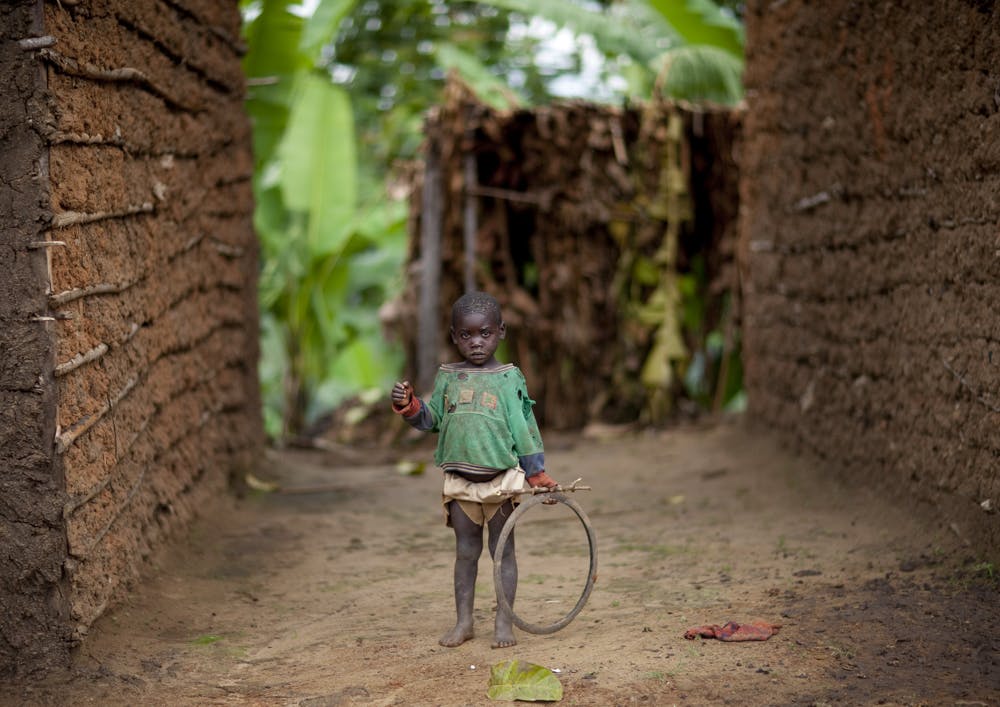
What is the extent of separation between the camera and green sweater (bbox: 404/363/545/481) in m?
3.25

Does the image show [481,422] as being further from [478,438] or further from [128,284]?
[128,284]

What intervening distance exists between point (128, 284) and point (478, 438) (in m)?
1.48

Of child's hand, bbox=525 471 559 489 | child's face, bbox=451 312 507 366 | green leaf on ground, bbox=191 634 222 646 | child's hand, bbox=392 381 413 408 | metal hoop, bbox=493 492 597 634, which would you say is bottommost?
Answer: green leaf on ground, bbox=191 634 222 646

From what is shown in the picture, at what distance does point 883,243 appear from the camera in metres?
4.71

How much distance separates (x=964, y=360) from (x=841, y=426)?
1270 millimetres

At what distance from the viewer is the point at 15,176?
3.11 meters

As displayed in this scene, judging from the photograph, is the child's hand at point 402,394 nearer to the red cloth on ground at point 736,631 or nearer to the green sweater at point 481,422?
the green sweater at point 481,422

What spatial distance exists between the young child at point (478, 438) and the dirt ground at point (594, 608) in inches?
9.3

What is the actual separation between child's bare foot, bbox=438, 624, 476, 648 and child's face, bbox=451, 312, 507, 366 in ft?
2.67

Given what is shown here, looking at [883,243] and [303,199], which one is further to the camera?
[303,199]

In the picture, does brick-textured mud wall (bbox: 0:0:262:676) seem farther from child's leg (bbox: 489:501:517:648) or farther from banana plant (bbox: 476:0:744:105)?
banana plant (bbox: 476:0:744:105)

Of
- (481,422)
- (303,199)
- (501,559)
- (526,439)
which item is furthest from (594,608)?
(303,199)

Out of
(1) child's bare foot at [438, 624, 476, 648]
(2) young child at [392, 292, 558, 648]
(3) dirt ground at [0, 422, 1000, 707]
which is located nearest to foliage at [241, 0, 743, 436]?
(3) dirt ground at [0, 422, 1000, 707]

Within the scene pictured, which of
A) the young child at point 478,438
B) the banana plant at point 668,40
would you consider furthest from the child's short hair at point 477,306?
the banana plant at point 668,40
